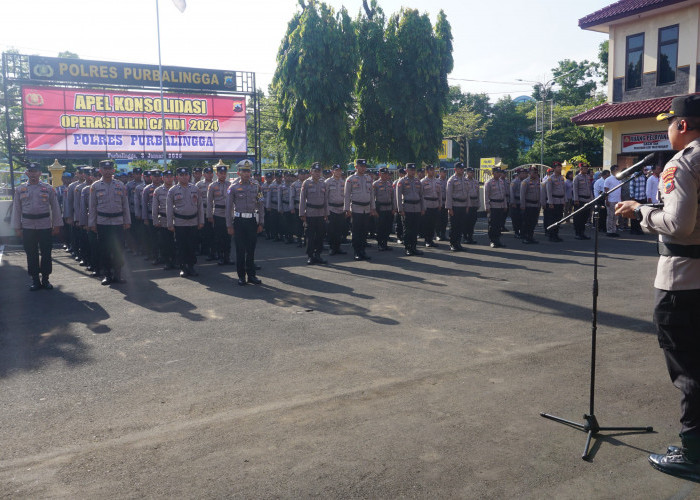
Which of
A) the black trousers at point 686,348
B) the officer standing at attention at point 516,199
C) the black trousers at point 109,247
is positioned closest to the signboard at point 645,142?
the officer standing at attention at point 516,199

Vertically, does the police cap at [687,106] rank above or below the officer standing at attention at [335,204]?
above

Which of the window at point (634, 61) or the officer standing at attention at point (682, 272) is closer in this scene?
the officer standing at attention at point (682, 272)

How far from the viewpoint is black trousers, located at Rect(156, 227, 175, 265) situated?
465 inches

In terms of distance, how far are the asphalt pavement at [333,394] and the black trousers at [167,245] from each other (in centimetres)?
300

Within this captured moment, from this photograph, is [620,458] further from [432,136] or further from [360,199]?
[432,136]

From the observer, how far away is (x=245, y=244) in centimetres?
977

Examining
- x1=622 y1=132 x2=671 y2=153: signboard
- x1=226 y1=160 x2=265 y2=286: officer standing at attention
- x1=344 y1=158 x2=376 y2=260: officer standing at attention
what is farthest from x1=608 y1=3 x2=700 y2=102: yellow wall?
x1=226 y1=160 x2=265 y2=286: officer standing at attention

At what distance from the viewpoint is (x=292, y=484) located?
3.16 metres

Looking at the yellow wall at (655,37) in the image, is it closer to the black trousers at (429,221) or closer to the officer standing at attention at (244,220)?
the black trousers at (429,221)

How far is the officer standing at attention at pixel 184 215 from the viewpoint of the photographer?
1073 centimetres

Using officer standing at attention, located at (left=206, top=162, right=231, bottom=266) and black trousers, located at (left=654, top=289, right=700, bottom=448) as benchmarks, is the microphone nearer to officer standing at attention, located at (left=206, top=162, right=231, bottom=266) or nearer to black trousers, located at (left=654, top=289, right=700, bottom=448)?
black trousers, located at (left=654, top=289, right=700, bottom=448)

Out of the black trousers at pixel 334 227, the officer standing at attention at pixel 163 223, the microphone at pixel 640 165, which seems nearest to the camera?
the microphone at pixel 640 165

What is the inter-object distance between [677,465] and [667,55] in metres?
20.9

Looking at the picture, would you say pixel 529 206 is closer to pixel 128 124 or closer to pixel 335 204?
pixel 335 204
